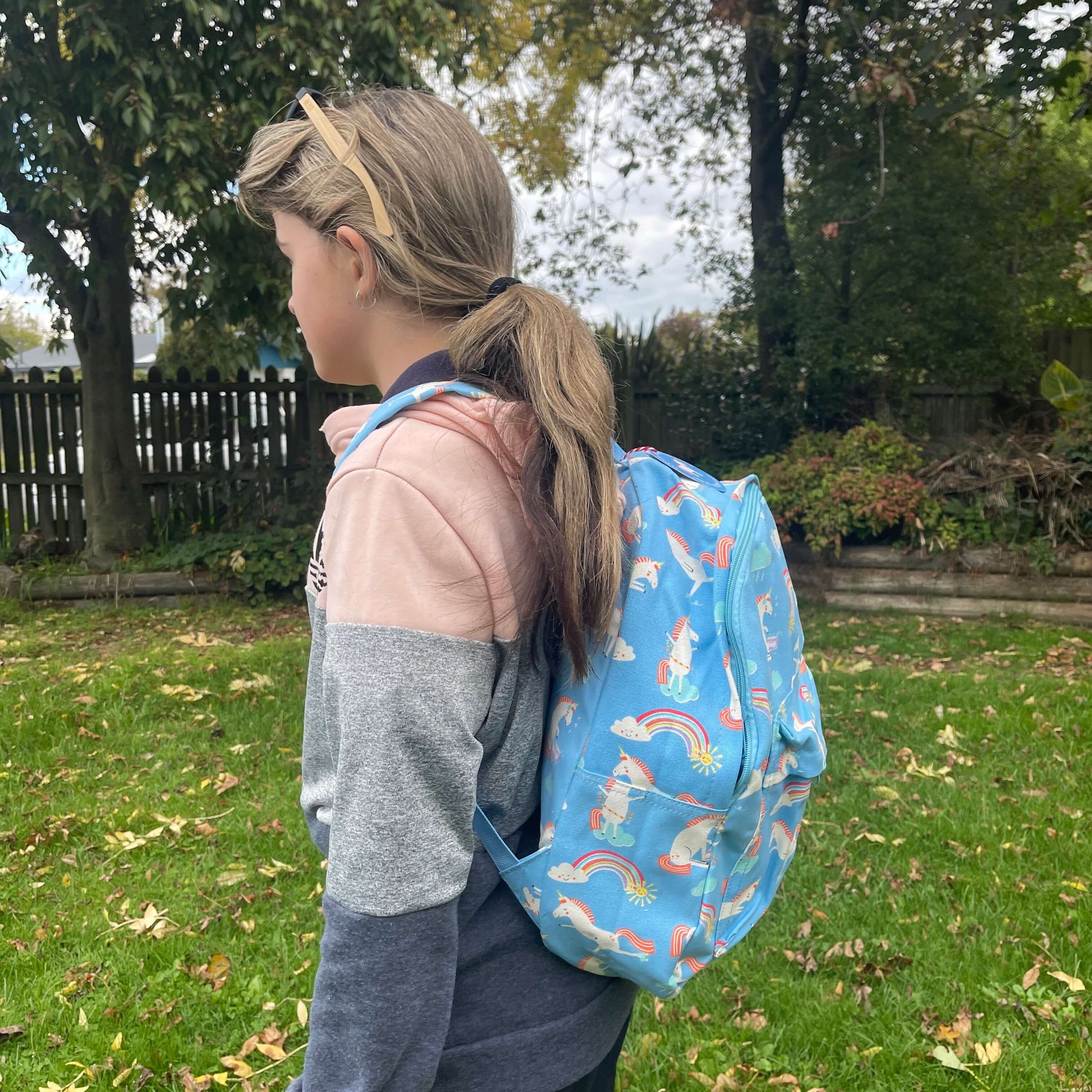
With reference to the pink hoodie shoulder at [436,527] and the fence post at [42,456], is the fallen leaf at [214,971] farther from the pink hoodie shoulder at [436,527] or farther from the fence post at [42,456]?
the fence post at [42,456]

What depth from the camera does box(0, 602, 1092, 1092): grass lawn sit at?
256cm

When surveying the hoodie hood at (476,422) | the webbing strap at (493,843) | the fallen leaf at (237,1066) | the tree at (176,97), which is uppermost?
the tree at (176,97)

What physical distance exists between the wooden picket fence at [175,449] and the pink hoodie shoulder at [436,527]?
27.8ft

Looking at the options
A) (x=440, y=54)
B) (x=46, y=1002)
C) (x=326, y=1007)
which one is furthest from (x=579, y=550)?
(x=440, y=54)

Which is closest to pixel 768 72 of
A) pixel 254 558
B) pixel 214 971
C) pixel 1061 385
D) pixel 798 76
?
pixel 798 76

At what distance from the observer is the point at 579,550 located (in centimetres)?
96

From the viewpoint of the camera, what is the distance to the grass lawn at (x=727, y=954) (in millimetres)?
2559

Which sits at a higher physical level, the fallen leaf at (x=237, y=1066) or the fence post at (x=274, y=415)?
the fence post at (x=274, y=415)

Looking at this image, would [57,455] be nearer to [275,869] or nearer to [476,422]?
[275,869]

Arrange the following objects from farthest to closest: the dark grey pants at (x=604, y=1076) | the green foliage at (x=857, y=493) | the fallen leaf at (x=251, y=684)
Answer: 1. the green foliage at (x=857, y=493)
2. the fallen leaf at (x=251, y=684)
3. the dark grey pants at (x=604, y=1076)

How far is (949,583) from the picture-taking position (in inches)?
310

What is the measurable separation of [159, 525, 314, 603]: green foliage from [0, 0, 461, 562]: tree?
1895 millimetres

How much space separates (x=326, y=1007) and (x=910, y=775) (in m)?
3.98

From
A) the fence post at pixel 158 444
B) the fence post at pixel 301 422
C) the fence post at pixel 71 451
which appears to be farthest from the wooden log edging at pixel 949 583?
the fence post at pixel 71 451
